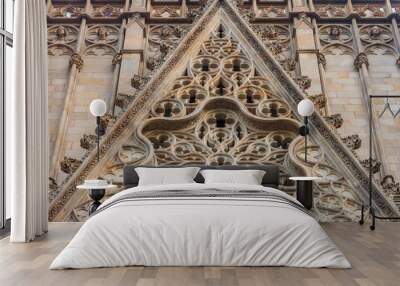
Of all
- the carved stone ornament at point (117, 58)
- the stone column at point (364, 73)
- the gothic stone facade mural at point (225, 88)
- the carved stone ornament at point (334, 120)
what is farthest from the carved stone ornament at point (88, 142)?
the stone column at point (364, 73)

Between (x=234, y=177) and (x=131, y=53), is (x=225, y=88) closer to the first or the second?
(x=234, y=177)

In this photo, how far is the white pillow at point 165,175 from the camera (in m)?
5.29

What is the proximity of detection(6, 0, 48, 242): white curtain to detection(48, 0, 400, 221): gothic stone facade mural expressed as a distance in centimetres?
81

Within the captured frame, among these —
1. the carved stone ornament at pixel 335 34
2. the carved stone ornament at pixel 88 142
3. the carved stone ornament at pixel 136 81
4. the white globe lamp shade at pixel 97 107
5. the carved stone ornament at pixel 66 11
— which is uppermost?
the carved stone ornament at pixel 66 11

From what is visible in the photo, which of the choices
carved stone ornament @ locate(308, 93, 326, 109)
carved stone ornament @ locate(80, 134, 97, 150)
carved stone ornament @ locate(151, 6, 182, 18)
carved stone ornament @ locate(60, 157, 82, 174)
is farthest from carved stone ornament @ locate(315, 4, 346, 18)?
carved stone ornament @ locate(60, 157, 82, 174)

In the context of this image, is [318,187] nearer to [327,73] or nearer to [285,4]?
[327,73]

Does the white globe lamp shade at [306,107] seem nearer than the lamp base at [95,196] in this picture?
No

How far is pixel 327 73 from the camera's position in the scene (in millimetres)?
7246

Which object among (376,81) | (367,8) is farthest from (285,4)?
(376,81)

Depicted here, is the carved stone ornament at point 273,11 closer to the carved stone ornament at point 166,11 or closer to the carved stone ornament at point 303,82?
the carved stone ornament at point 166,11

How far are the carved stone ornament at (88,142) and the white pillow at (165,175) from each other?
83cm

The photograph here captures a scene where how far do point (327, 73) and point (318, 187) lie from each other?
92.9 inches

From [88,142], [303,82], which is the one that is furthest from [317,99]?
[88,142]

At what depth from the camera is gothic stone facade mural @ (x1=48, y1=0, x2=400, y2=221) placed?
5.81 metres
